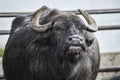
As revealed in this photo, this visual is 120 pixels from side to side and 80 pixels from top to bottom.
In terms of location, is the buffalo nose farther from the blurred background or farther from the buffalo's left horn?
the blurred background

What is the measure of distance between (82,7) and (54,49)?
4111mm

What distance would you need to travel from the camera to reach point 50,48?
21.9 feet

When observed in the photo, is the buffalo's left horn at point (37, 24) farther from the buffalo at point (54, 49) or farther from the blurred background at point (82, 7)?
the blurred background at point (82, 7)

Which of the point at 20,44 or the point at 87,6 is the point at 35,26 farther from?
the point at 87,6

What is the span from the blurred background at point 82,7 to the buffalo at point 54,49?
10.2 feet

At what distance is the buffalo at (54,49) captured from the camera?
6367 millimetres

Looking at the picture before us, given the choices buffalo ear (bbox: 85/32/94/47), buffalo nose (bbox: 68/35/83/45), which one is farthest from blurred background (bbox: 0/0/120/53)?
buffalo nose (bbox: 68/35/83/45)

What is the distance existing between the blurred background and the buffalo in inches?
122

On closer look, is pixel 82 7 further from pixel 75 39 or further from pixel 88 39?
pixel 75 39

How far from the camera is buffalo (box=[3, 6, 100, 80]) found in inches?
251

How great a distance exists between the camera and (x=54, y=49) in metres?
6.58

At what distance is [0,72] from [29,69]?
3131 millimetres

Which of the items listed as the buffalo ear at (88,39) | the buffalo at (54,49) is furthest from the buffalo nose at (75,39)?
the buffalo ear at (88,39)

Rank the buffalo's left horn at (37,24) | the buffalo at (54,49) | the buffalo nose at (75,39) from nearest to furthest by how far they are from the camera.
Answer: the buffalo nose at (75,39)
the buffalo at (54,49)
the buffalo's left horn at (37,24)
